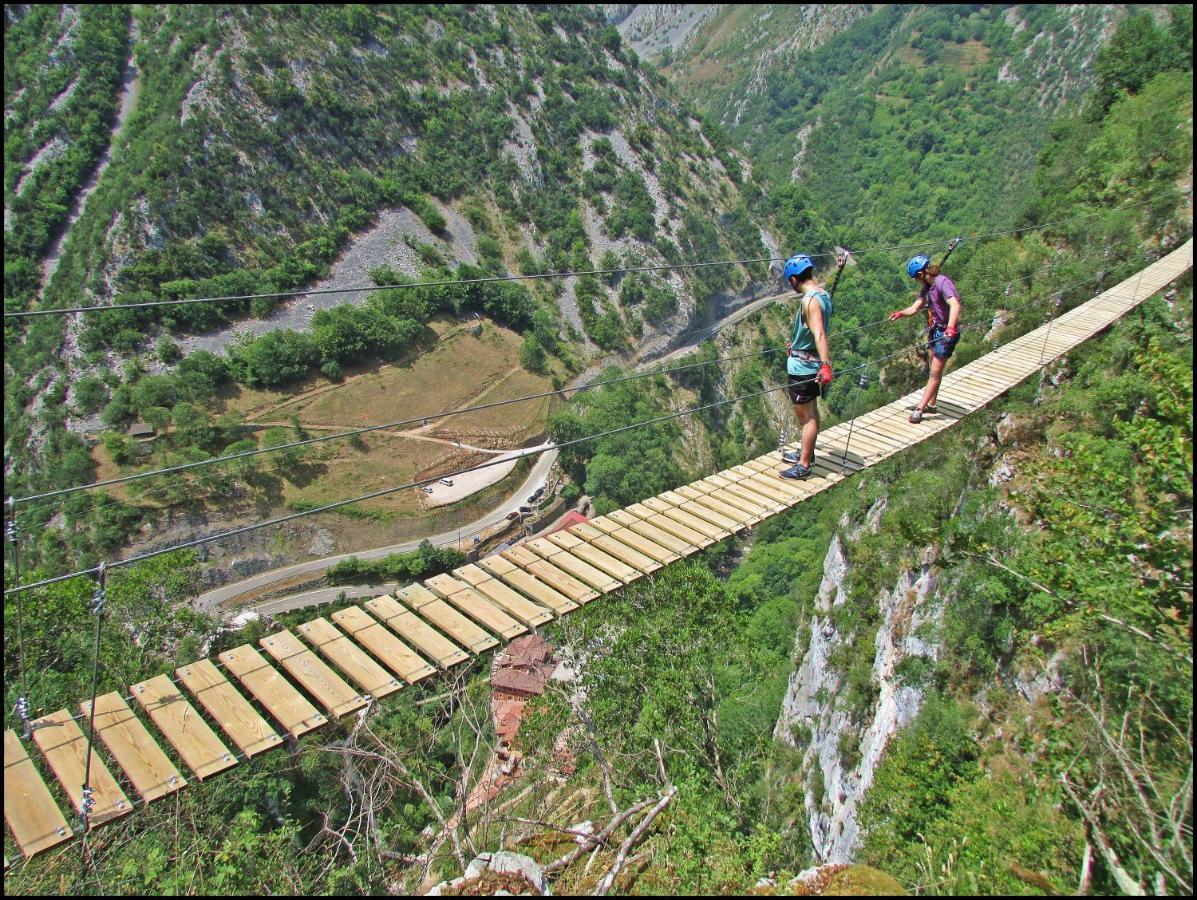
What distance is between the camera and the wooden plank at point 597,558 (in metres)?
5.84

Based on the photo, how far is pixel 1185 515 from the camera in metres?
6.70

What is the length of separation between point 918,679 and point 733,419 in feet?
146

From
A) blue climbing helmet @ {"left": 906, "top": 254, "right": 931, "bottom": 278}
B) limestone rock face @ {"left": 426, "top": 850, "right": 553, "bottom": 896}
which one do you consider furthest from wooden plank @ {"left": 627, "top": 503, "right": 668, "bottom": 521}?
blue climbing helmet @ {"left": 906, "top": 254, "right": 931, "bottom": 278}

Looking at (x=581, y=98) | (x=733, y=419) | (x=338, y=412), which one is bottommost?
(x=733, y=419)

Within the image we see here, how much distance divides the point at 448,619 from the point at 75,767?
9.36 ft

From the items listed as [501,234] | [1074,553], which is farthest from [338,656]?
[501,234]

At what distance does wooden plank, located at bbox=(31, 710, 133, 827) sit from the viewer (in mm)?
4387

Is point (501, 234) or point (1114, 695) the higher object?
point (501, 234)

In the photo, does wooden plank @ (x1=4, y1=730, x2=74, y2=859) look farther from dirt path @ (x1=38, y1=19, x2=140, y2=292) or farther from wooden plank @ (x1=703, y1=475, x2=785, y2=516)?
dirt path @ (x1=38, y1=19, x2=140, y2=292)

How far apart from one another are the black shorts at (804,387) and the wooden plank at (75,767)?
641 centimetres

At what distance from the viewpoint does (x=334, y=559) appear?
3488 cm

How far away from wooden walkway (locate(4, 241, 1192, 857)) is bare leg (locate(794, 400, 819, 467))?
1.18 feet

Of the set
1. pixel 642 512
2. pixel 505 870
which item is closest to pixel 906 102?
pixel 642 512

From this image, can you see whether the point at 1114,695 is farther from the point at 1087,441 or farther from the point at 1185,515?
the point at 1087,441
